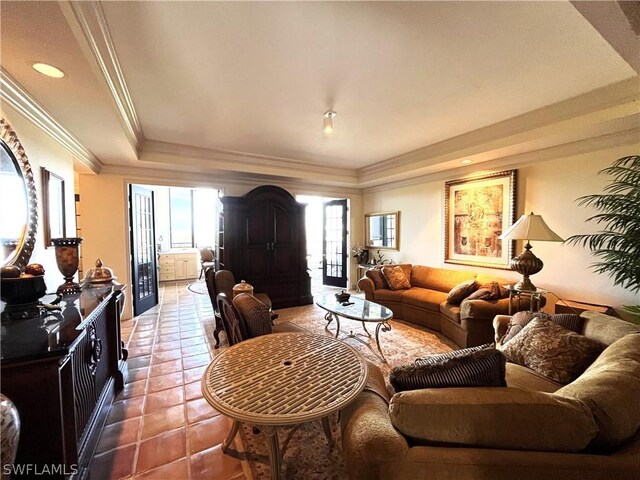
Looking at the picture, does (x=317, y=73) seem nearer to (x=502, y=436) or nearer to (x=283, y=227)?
(x=502, y=436)

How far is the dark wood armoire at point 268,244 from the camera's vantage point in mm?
4449

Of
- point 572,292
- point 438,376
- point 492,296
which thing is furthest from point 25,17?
point 572,292

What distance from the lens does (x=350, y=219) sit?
616cm

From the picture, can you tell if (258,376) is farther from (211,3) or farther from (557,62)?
(557,62)

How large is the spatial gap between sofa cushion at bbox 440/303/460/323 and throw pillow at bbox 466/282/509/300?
8.6 inches

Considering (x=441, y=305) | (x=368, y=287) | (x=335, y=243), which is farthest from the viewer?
(x=335, y=243)

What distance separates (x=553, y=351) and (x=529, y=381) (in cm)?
25

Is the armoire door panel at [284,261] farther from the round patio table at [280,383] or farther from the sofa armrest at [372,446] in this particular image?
the sofa armrest at [372,446]

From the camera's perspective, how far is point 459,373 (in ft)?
3.63

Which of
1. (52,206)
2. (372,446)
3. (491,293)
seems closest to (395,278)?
(491,293)

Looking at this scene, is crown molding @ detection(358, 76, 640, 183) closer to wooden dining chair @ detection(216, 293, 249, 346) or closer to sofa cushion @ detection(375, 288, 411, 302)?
sofa cushion @ detection(375, 288, 411, 302)

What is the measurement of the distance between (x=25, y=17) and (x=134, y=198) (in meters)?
3.55

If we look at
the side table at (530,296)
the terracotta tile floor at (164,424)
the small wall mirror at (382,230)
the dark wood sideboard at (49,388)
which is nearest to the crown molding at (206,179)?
the small wall mirror at (382,230)

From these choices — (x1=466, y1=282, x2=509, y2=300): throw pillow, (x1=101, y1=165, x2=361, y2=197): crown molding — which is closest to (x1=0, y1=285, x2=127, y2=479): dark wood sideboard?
(x1=101, y1=165, x2=361, y2=197): crown molding
